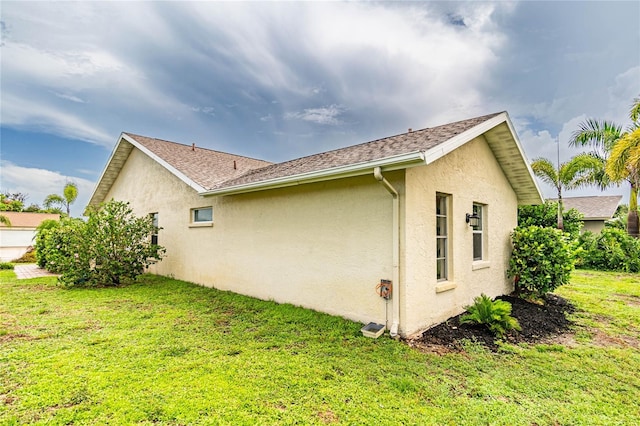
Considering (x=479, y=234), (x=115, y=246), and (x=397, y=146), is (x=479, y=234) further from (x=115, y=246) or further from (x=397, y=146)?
(x=115, y=246)

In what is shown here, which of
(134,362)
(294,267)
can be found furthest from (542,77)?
(134,362)

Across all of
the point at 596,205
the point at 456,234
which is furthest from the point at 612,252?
the point at 596,205

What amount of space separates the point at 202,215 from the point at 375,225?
640 centimetres

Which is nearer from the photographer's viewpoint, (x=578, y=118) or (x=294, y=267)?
(x=294, y=267)

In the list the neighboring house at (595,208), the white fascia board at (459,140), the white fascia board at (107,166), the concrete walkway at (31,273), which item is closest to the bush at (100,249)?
the concrete walkway at (31,273)

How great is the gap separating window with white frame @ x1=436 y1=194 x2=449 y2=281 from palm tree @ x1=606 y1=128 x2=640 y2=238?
11.7m

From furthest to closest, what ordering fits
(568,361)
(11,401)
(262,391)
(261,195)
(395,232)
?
(261,195) → (395,232) → (568,361) → (262,391) → (11,401)

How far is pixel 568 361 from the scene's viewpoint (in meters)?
4.40

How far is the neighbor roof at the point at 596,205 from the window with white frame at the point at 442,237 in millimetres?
22662

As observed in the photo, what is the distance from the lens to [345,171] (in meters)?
5.11

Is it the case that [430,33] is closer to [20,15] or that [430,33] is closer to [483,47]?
[483,47]

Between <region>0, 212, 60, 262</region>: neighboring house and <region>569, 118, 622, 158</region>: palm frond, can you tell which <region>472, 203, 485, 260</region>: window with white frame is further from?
<region>0, 212, 60, 262</region>: neighboring house

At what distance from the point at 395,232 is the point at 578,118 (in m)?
20.0

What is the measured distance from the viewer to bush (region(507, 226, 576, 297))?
7465 mm
